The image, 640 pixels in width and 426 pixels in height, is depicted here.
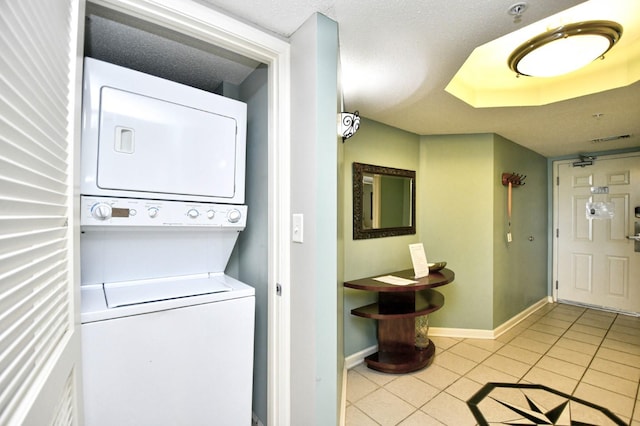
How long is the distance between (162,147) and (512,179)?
11.4ft

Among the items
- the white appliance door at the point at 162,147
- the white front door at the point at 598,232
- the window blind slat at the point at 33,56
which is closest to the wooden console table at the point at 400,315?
the white appliance door at the point at 162,147

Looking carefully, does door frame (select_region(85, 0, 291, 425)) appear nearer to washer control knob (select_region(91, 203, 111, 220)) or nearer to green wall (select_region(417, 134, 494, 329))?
washer control knob (select_region(91, 203, 111, 220))

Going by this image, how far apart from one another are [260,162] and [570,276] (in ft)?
15.7

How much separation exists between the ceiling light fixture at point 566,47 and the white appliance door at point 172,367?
2.07 metres

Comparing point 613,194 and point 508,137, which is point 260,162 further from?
point 613,194

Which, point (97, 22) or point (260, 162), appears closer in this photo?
point (97, 22)

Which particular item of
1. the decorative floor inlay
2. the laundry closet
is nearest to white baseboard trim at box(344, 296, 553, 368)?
the decorative floor inlay

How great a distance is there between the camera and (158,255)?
1.50 metres

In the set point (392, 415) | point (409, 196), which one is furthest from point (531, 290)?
point (392, 415)

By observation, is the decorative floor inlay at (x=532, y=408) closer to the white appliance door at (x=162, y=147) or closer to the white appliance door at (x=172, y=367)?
the white appliance door at (x=172, y=367)

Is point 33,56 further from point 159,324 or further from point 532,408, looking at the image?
point 532,408

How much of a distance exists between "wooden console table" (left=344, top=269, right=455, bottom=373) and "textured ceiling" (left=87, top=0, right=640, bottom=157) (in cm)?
140

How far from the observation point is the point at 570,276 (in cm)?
414

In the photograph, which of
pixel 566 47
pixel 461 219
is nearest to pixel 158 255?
pixel 566 47
